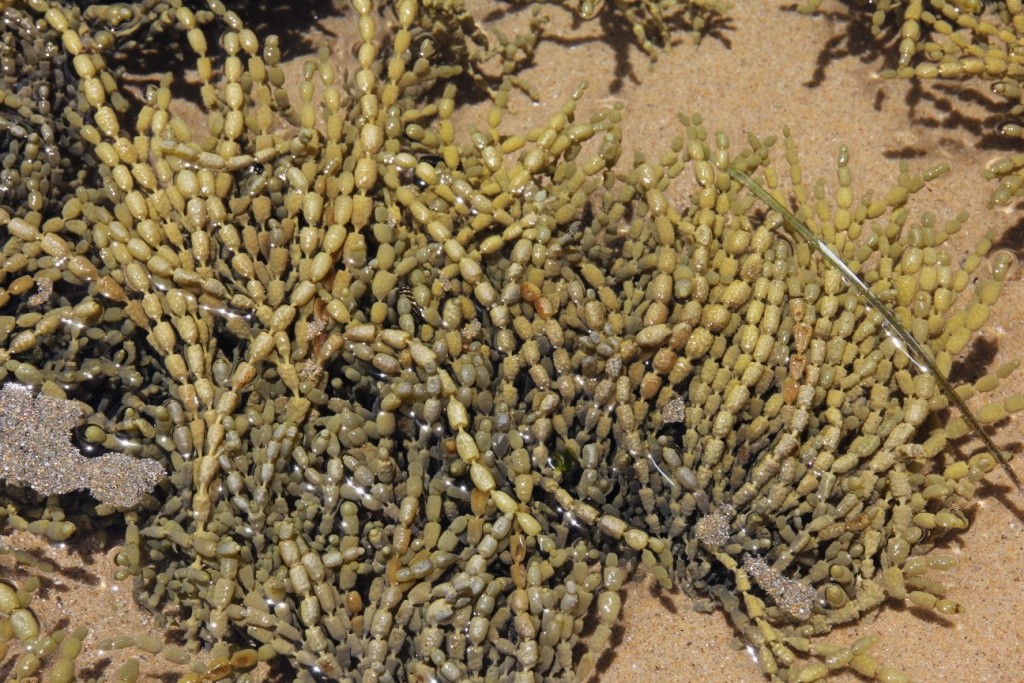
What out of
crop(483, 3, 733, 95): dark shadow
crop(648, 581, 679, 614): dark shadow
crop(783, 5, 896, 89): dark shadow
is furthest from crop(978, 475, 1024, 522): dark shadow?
crop(483, 3, 733, 95): dark shadow

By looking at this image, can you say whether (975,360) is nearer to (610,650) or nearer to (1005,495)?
(1005,495)

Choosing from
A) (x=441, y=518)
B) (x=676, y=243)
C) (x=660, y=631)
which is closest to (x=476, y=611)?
(x=441, y=518)

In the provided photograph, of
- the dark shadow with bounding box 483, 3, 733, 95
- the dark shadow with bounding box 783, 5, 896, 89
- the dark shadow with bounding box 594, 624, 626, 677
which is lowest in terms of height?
the dark shadow with bounding box 594, 624, 626, 677

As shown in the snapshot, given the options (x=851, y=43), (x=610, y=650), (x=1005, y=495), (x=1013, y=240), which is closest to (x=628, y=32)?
(x=851, y=43)

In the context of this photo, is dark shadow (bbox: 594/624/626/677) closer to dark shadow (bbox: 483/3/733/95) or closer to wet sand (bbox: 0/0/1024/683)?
wet sand (bbox: 0/0/1024/683)

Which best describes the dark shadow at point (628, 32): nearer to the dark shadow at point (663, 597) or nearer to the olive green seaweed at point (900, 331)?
the olive green seaweed at point (900, 331)

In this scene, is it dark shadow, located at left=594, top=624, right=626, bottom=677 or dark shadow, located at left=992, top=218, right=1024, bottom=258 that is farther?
dark shadow, located at left=992, top=218, right=1024, bottom=258

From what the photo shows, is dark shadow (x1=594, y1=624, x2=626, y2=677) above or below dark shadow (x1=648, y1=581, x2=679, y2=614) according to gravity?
below

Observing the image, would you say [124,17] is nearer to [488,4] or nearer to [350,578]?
[488,4]
